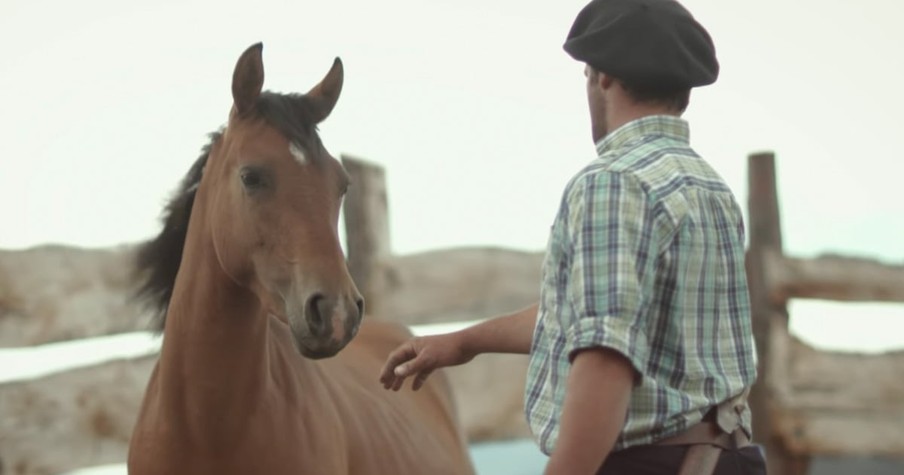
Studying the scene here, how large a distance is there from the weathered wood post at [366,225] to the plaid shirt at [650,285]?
13.3ft

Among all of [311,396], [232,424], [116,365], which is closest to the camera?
[232,424]

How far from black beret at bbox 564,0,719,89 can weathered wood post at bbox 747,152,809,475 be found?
16.1 feet

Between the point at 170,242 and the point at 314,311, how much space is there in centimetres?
79

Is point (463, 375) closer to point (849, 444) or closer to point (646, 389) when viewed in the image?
point (849, 444)

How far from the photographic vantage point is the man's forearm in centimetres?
242

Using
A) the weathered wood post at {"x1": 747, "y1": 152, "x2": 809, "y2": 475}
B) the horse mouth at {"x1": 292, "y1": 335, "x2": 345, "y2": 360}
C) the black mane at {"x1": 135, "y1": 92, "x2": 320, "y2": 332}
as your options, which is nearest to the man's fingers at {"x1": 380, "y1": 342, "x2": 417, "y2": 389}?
the horse mouth at {"x1": 292, "y1": 335, "x2": 345, "y2": 360}

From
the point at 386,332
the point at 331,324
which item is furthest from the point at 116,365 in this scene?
the point at 331,324

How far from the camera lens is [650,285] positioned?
6.03 feet

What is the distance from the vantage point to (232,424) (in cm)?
314

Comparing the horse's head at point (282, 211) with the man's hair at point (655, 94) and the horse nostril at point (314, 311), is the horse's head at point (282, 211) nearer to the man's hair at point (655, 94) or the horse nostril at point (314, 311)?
the horse nostril at point (314, 311)

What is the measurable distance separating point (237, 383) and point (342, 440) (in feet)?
1.40

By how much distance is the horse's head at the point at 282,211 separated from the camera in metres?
2.90

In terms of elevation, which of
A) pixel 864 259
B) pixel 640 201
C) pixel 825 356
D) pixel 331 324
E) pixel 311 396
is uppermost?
pixel 640 201

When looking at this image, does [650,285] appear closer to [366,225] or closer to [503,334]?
[503,334]
